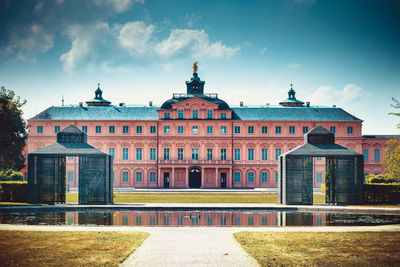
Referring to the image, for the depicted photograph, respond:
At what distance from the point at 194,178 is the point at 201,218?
36666 millimetres

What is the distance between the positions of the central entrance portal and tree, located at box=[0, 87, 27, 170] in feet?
91.5

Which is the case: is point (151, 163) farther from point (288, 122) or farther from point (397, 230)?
point (397, 230)

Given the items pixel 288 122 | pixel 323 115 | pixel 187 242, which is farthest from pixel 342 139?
pixel 187 242

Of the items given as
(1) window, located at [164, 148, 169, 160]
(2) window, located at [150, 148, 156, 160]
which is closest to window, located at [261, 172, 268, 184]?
(1) window, located at [164, 148, 169, 160]

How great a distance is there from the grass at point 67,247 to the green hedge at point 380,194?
2142cm

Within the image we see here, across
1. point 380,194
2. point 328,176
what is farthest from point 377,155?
point 328,176

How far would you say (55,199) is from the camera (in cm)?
2906

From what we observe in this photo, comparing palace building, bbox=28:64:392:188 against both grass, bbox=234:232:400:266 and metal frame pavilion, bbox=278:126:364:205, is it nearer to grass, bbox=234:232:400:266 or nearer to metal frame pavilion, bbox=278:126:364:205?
metal frame pavilion, bbox=278:126:364:205

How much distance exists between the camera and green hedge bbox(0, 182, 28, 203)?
30.2m

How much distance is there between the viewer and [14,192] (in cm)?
3039

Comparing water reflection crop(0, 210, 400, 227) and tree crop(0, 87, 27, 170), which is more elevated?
tree crop(0, 87, 27, 170)

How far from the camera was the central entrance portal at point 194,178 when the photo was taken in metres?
58.1

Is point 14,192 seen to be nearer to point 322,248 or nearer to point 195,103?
point 322,248

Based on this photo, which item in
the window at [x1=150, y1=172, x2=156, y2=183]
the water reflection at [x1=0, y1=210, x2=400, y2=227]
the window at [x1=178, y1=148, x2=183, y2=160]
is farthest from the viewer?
the window at [x1=178, y1=148, x2=183, y2=160]
